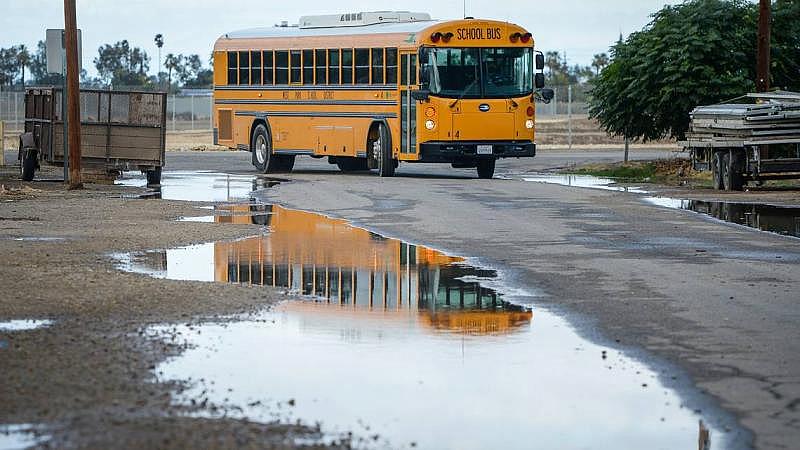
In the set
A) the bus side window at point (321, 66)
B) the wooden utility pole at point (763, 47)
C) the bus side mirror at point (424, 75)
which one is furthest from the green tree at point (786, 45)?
the bus side window at point (321, 66)

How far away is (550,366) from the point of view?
33.8ft

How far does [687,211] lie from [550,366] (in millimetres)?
14945

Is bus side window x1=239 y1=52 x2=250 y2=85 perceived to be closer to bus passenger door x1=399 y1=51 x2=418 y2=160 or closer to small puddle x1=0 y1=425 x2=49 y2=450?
bus passenger door x1=399 y1=51 x2=418 y2=160

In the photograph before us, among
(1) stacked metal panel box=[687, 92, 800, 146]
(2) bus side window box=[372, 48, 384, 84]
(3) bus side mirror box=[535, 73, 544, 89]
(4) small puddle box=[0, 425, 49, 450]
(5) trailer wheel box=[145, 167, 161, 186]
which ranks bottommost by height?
(4) small puddle box=[0, 425, 49, 450]

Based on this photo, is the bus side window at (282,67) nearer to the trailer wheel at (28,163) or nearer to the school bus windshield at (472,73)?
the school bus windshield at (472,73)

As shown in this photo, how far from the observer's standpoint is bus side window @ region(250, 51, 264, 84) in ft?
132

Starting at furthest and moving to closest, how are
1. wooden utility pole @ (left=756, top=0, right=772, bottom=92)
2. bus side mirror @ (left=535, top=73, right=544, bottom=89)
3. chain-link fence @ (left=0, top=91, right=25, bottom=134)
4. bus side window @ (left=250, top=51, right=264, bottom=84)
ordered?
chain-link fence @ (left=0, top=91, right=25, bottom=134), bus side window @ (left=250, top=51, right=264, bottom=84), bus side mirror @ (left=535, top=73, right=544, bottom=89), wooden utility pole @ (left=756, top=0, right=772, bottom=92)

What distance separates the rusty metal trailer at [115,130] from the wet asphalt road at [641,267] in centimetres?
289

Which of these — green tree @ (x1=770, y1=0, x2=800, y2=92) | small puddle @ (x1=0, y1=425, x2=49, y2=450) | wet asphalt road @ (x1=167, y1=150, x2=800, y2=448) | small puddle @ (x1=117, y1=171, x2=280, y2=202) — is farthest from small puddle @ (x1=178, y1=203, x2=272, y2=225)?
green tree @ (x1=770, y1=0, x2=800, y2=92)

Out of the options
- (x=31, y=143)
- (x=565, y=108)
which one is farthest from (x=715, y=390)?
(x=565, y=108)

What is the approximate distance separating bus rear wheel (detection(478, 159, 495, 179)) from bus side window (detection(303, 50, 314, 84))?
16.1ft

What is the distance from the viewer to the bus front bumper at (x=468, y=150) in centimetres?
3500

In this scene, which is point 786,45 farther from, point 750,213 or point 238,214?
point 238,214

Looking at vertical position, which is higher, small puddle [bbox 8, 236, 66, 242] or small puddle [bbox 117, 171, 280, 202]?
small puddle [bbox 117, 171, 280, 202]
